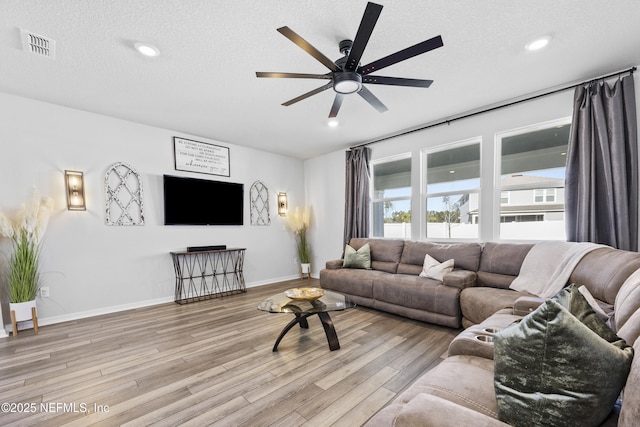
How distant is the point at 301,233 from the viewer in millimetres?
5832

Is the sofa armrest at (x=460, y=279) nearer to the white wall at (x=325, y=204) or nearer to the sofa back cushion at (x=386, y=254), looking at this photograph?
the sofa back cushion at (x=386, y=254)

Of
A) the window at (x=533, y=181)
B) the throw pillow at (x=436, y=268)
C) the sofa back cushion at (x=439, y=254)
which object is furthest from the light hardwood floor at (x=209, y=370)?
the window at (x=533, y=181)

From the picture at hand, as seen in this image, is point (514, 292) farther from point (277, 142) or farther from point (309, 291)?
point (277, 142)

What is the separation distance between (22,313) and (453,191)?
220 inches

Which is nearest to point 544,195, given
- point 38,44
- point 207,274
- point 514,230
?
point 514,230

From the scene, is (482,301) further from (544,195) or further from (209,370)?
(209,370)

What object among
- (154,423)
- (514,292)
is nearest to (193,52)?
(154,423)

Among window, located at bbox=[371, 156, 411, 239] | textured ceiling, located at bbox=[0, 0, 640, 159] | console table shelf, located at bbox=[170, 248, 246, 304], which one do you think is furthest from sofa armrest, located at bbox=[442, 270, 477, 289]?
console table shelf, located at bbox=[170, 248, 246, 304]

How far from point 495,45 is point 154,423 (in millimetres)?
3726

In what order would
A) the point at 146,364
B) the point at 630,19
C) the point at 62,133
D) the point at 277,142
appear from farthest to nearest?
the point at 277,142
the point at 62,133
the point at 146,364
the point at 630,19

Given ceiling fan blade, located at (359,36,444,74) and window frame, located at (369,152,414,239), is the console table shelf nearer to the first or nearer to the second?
window frame, located at (369,152,414,239)

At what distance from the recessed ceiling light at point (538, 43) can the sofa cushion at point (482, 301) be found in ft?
7.32

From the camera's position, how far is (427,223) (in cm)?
431

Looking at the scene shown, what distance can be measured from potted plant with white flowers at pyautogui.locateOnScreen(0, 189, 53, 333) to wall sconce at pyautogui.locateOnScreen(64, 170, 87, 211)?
301 millimetres
